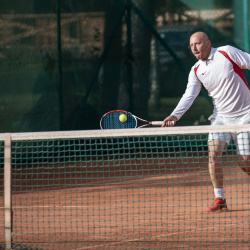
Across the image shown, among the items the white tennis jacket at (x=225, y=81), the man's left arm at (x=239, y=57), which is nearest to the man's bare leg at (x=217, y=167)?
the white tennis jacket at (x=225, y=81)

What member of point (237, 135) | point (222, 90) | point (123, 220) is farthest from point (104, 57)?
point (123, 220)

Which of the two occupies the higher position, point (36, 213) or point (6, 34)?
point (6, 34)

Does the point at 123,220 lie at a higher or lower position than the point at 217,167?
lower

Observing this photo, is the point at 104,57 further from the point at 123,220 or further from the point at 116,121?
the point at 123,220

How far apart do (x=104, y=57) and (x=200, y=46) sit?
492 centimetres

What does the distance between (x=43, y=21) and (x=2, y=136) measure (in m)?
5.79

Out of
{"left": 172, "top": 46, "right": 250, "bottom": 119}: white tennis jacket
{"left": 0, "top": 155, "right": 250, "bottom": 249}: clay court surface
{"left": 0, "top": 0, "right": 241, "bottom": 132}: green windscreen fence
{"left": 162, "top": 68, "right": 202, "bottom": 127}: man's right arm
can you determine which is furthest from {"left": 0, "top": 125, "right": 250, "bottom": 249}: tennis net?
{"left": 0, "top": 0, "right": 241, "bottom": 132}: green windscreen fence

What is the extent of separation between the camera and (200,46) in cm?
569

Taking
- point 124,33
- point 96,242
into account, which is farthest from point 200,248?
point 124,33

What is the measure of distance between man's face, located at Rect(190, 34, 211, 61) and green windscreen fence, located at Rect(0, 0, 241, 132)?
14.9 ft

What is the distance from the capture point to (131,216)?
18.9 ft

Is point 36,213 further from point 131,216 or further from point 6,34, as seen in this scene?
point 6,34

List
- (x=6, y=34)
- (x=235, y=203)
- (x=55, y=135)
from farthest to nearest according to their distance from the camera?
1. (x=6, y=34)
2. (x=235, y=203)
3. (x=55, y=135)

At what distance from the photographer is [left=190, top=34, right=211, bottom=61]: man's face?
18.6 ft
